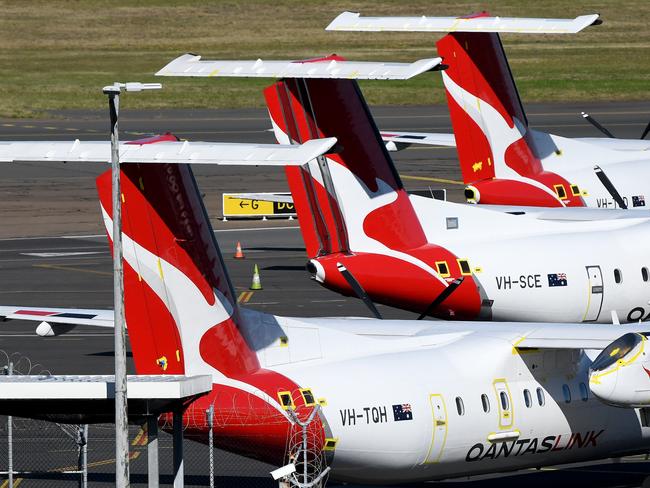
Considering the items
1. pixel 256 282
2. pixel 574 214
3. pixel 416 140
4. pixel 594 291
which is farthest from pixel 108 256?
pixel 594 291

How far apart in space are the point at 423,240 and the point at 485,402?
8533 mm

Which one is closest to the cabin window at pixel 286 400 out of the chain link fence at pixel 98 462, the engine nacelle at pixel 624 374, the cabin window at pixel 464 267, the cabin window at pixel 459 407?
the chain link fence at pixel 98 462

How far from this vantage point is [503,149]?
1580 inches

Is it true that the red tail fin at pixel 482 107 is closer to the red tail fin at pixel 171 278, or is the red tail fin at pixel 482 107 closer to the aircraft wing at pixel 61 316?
the aircraft wing at pixel 61 316

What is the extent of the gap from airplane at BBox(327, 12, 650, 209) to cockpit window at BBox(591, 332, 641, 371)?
15439 millimetres

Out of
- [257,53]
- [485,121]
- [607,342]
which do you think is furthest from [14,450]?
[257,53]

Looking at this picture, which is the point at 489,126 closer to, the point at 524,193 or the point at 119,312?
the point at 524,193

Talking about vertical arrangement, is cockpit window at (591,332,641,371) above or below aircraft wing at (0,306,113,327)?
below

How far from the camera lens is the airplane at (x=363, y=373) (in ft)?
71.4

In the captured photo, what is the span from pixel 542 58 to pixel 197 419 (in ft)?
310

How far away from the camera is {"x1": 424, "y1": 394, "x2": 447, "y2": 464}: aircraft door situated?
23484 millimetres

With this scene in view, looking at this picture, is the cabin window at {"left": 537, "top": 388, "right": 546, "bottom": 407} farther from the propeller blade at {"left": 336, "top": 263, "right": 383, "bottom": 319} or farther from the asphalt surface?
the propeller blade at {"left": 336, "top": 263, "right": 383, "bottom": 319}

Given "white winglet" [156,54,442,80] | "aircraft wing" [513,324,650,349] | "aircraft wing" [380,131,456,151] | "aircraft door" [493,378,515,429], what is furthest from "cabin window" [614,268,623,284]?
"aircraft wing" [380,131,456,151]

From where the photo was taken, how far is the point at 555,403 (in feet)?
83.4
